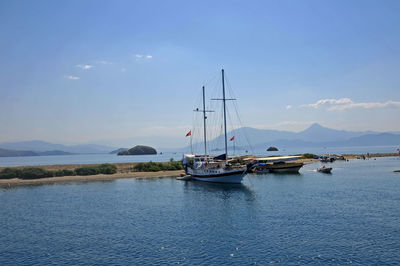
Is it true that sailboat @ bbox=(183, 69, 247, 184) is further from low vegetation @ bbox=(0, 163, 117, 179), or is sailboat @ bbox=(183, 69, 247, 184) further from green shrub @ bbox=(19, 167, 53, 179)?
green shrub @ bbox=(19, 167, 53, 179)

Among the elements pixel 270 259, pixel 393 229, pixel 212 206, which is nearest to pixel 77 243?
pixel 270 259

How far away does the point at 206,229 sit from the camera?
30.4 m

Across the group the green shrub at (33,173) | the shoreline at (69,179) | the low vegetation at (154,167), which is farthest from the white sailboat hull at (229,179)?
the green shrub at (33,173)

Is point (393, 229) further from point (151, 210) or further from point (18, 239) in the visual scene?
point (18, 239)

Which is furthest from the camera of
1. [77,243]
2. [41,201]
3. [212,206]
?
[41,201]

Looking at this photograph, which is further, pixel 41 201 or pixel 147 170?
pixel 147 170

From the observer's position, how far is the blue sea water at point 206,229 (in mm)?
22516

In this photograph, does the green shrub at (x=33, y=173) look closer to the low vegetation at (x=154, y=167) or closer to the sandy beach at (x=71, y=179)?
the sandy beach at (x=71, y=179)

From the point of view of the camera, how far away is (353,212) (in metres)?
35.0

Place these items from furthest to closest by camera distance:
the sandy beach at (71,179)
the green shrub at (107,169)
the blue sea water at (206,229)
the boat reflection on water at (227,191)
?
1. the green shrub at (107,169)
2. the sandy beach at (71,179)
3. the boat reflection on water at (227,191)
4. the blue sea water at (206,229)

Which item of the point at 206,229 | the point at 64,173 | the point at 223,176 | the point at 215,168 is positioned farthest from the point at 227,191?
the point at 64,173

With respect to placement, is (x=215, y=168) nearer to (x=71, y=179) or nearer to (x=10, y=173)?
(x=71, y=179)

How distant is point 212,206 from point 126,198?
A: 622 inches

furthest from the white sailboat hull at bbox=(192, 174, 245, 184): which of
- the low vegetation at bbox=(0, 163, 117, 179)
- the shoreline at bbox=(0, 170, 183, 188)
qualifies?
the low vegetation at bbox=(0, 163, 117, 179)
